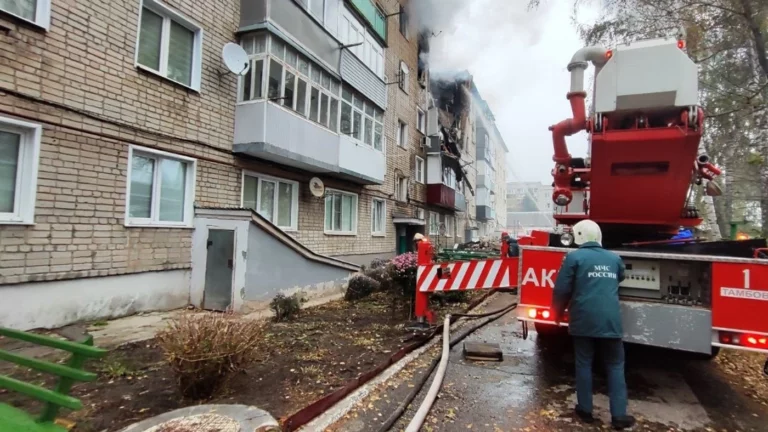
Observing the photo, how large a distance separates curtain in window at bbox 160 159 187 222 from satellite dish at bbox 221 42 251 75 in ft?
7.52

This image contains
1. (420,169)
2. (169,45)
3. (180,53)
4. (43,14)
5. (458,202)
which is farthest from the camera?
(458,202)

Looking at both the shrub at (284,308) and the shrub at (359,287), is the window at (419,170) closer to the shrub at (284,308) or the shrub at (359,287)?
the shrub at (359,287)

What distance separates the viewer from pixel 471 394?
4141 mm

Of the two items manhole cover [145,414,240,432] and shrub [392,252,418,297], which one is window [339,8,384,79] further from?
manhole cover [145,414,240,432]

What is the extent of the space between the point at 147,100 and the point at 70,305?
3747 millimetres

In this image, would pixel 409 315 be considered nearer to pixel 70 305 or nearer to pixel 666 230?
pixel 666 230

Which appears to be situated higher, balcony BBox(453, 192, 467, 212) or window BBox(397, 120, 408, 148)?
window BBox(397, 120, 408, 148)

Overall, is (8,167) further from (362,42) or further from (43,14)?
(362,42)

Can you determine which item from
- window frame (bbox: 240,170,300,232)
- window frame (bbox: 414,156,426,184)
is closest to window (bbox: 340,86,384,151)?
window frame (bbox: 240,170,300,232)

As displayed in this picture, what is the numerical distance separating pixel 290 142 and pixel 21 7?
5.05 metres

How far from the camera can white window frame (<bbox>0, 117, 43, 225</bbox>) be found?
572 cm

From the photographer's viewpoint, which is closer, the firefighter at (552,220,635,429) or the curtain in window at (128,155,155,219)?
the firefighter at (552,220,635,429)

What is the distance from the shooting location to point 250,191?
1002 cm

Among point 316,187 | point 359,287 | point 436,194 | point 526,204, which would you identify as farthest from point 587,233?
point 526,204
